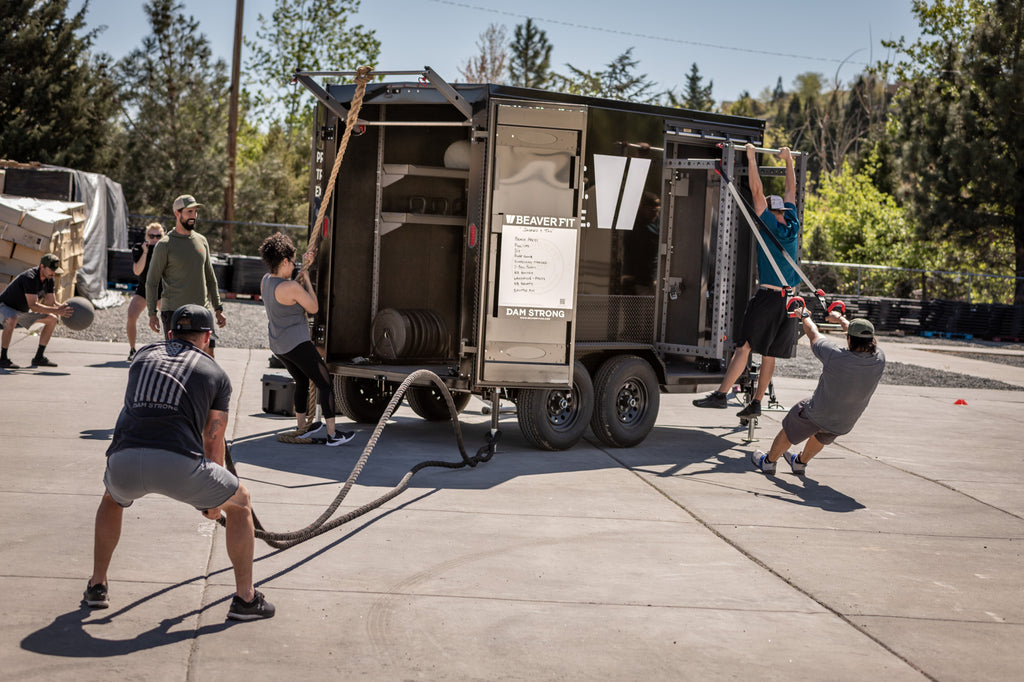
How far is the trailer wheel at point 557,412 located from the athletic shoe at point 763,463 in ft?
4.90

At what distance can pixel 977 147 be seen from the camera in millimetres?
34469

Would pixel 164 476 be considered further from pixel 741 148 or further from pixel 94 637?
pixel 741 148

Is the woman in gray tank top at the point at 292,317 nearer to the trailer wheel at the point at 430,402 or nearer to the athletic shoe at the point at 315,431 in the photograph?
the athletic shoe at the point at 315,431

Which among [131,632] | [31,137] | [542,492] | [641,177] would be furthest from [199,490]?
[31,137]

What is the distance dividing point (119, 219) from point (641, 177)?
17.8 m

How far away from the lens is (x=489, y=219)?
9.31 meters

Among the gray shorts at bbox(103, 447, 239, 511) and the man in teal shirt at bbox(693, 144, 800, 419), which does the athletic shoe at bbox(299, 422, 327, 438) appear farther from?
the gray shorts at bbox(103, 447, 239, 511)

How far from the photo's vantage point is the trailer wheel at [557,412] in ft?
32.0

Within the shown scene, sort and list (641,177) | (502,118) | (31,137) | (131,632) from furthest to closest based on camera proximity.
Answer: (31,137), (641,177), (502,118), (131,632)

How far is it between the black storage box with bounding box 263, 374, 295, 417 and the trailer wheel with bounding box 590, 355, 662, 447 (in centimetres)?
298

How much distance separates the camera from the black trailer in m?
9.38

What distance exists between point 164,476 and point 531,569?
7.29 feet

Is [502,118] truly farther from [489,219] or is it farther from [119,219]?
[119,219]

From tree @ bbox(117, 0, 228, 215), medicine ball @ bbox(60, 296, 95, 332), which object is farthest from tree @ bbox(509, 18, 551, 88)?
medicine ball @ bbox(60, 296, 95, 332)
